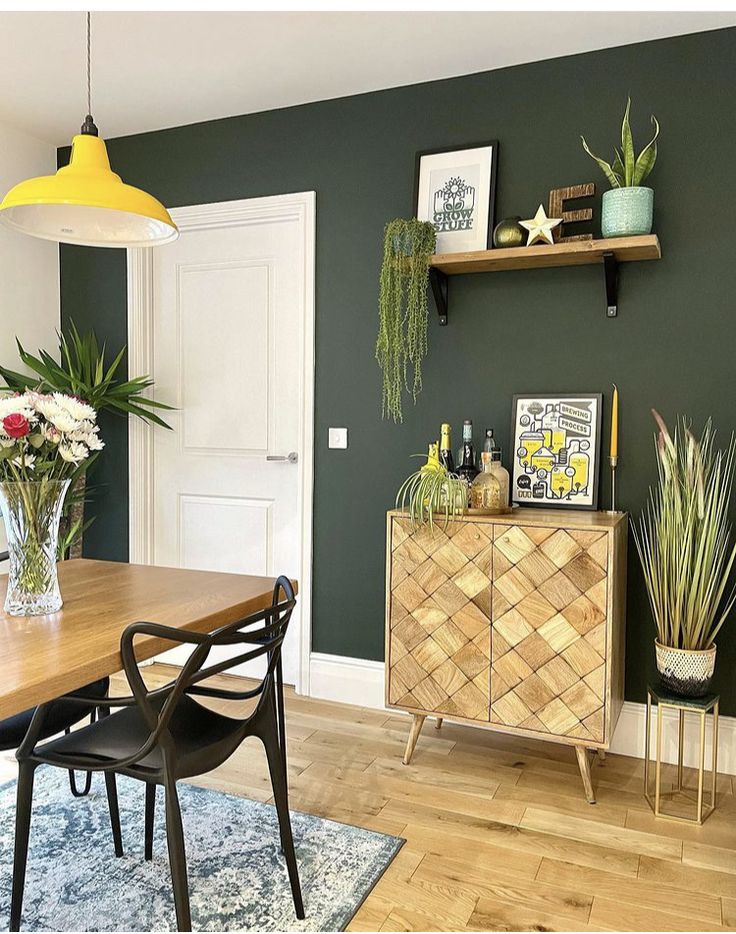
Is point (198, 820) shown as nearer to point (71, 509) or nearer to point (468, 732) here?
point (468, 732)

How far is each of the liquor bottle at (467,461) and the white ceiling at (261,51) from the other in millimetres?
1367

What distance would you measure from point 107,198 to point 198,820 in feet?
5.78

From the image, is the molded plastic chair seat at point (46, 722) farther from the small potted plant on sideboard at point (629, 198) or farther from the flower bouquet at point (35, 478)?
the small potted plant on sideboard at point (629, 198)

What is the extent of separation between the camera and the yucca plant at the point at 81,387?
3420mm

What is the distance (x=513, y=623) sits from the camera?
2.50m

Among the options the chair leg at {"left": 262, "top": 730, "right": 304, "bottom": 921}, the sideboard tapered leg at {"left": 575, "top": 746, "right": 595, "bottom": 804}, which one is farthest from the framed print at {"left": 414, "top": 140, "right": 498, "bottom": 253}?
the chair leg at {"left": 262, "top": 730, "right": 304, "bottom": 921}

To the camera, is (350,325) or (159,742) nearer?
(159,742)

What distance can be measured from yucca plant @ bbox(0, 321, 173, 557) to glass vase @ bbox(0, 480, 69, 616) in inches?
63.2

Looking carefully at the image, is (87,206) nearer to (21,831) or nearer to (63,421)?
(63,421)

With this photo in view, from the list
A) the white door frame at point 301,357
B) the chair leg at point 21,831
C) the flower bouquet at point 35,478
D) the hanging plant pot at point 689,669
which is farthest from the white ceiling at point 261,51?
the chair leg at point 21,831

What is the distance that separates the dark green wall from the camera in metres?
2.67

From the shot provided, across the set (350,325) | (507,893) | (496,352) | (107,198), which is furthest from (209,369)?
(507,893)

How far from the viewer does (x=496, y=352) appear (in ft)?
9.75

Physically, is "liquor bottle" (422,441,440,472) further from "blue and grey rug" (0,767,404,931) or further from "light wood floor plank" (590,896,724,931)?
"light wood floor plank" (590,896,724,931)
